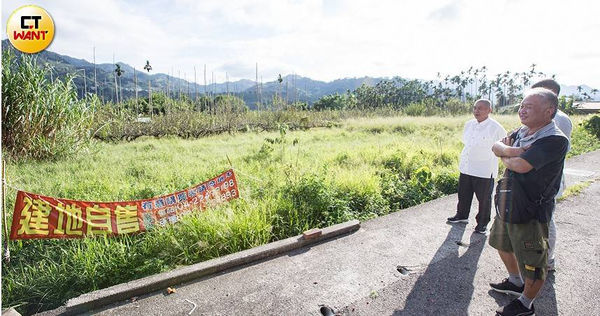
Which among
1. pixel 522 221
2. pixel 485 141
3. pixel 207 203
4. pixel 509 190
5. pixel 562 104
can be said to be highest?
pixel 562 104

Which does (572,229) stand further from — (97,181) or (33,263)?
(97,181)

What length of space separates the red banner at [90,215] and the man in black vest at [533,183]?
11.7ft

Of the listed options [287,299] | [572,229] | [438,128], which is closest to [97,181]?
[287,299]

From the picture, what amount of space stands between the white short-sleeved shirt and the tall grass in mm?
8896

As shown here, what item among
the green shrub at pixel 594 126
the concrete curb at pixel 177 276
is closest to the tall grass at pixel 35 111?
the concrete curb at pixel 177 276

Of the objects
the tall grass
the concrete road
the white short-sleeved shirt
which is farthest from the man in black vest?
the tall grass

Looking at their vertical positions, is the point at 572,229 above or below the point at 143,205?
below

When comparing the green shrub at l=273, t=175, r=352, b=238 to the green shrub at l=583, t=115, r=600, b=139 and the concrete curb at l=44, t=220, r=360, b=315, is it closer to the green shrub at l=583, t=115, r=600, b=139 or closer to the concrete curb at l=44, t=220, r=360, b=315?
the concrete curb at l=44, t=220, r=360, b=315

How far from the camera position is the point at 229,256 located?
3.38 m

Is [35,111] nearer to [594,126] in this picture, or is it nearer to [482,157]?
[482,157]

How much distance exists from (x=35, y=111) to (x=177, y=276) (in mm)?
6924

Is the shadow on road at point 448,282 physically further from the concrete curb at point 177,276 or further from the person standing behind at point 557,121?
the concrete curb at point 177,276

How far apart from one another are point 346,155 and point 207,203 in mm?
4626

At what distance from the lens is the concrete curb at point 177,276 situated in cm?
268
